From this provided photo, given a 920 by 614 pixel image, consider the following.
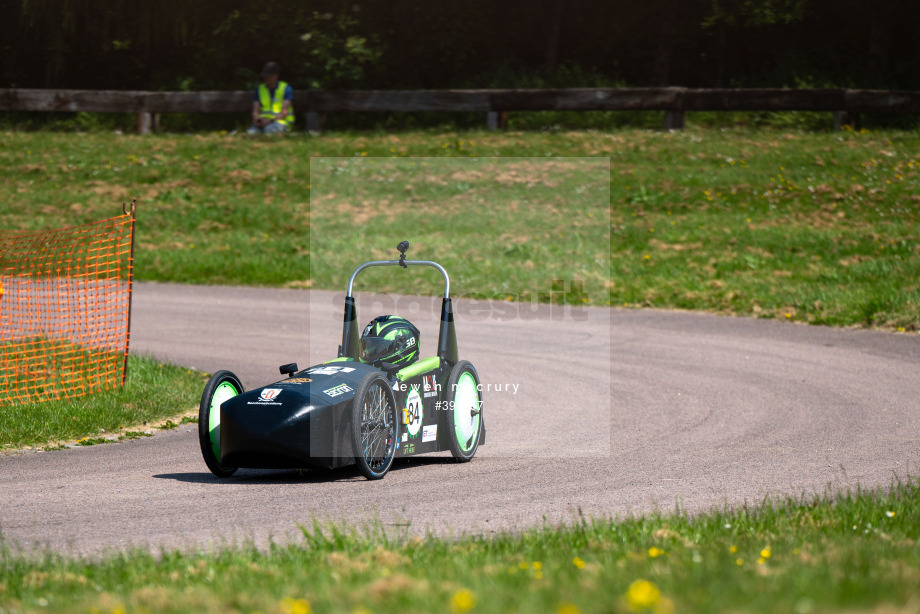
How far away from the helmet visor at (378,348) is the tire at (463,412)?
22.5 inches

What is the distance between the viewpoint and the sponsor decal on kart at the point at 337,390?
698 centimetres

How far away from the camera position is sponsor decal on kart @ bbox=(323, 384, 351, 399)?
22.9 feet

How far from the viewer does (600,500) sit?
6.71 metres

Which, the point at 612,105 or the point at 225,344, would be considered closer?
the point at 225,344

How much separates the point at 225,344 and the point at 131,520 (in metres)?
7.73

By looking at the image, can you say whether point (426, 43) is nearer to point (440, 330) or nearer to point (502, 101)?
point (502, 101)

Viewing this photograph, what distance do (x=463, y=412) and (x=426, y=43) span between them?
29.1 meters

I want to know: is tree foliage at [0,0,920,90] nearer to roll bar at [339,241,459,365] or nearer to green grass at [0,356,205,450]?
green grass at [0,356,205,450]

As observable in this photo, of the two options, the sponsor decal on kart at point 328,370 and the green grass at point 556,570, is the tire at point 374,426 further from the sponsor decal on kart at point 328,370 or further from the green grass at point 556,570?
the green grass at point 556,570

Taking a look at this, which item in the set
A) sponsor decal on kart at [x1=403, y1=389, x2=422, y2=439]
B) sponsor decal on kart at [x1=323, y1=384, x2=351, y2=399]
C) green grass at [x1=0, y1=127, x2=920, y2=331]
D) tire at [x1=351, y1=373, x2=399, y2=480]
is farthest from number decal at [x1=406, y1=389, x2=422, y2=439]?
green grass at [x1=0, y1=127, x2=920, y2=331]

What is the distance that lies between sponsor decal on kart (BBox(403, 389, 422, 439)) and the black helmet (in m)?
0.28

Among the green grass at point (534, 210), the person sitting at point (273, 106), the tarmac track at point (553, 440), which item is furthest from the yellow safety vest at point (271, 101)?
the tarmac track at point (553, 440)

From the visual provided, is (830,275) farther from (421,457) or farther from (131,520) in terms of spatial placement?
(131,520)

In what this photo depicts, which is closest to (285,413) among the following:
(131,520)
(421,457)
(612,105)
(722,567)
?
(131,520)
